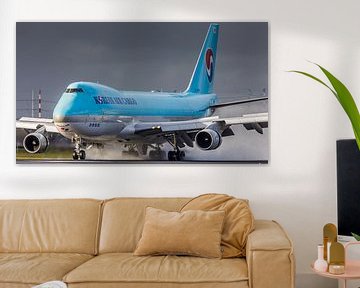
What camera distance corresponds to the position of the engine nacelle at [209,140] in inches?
177

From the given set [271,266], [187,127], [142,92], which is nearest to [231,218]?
[271,266]

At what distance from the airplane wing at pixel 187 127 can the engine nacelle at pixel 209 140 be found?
4cm

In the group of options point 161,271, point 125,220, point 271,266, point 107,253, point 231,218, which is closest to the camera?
point 271,266

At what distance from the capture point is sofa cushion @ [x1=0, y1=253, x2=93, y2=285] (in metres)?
3.42

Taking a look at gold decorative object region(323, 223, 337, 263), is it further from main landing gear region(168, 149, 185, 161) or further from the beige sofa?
main landing gear region(168, 149, 185, 161)

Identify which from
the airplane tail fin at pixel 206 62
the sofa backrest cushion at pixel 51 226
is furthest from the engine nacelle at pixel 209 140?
the sofa backrest cushion at pixel 51 226

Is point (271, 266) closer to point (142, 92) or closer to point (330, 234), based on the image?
point (330, 234)

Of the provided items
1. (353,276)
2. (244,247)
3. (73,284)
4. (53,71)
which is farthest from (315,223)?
(53,71)

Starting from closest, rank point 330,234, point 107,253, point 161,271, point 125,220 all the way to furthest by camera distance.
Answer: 1. point 161,271
2. point 330,234
3. point 107,253
4. point 125,220

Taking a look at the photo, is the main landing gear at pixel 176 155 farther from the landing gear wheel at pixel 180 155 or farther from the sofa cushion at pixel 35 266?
the sofa cushion at pixel 35 266

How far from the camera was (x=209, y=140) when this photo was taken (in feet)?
14.8

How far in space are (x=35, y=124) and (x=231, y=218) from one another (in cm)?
165

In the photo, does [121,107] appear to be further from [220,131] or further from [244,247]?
[244,247]

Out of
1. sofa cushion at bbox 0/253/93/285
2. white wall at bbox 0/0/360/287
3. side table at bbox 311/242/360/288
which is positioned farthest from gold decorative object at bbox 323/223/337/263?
sofa cushion at bbox 0/253/93/285
